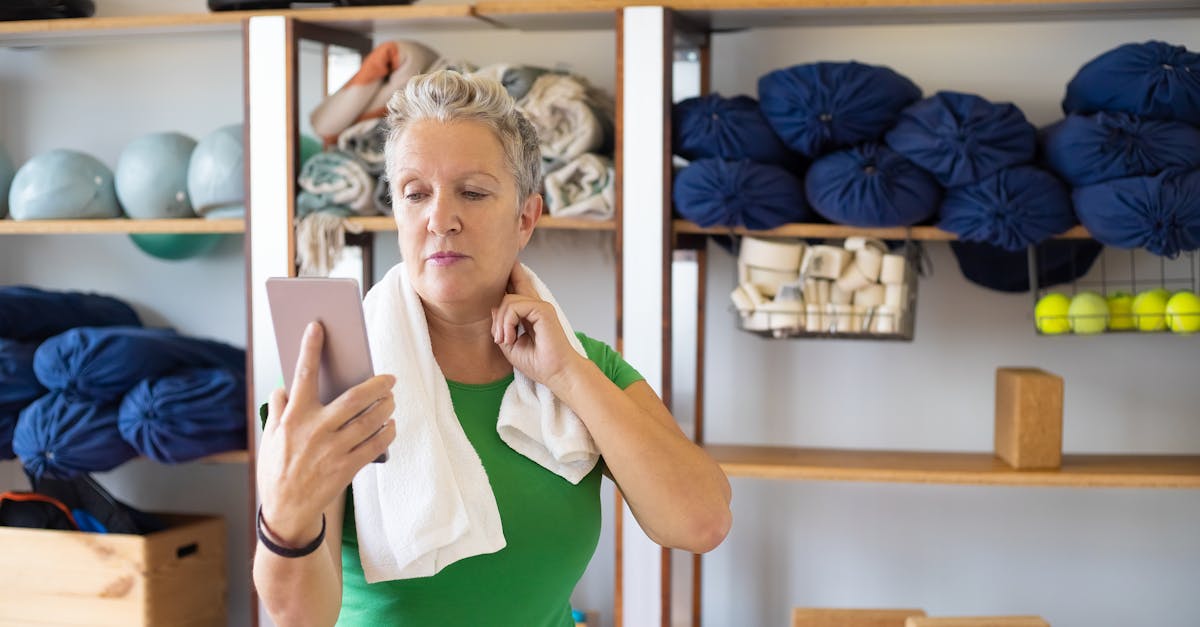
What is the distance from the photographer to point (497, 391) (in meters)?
1.42

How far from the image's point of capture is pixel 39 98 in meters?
3.16

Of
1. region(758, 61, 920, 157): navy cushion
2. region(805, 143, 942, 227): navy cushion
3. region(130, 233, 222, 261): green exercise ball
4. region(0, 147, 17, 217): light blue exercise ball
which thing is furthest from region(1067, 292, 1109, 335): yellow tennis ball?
region(0, 147, 17, 217): light blue exercise ball

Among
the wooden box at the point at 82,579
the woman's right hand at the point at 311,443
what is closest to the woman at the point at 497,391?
the woman's right hand at the point at 311,443

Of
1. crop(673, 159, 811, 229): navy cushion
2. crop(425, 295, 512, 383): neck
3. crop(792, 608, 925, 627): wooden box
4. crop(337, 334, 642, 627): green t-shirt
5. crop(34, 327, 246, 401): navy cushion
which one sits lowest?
crop(792, 608, 925, 627): wooden box

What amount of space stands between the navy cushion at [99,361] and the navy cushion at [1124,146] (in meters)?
1.90

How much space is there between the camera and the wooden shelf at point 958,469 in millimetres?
2359

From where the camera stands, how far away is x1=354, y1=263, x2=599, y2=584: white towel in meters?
1.27

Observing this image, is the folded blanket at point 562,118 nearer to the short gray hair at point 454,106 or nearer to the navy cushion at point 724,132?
the navy cushion at point 724,132

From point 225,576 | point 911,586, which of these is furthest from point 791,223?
point 225,576

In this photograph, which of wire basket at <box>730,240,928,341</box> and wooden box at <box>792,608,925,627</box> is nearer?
wire basket at <box>730,240,928,341</box>

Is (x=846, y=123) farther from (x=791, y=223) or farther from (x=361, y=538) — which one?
(x=361, y=538)

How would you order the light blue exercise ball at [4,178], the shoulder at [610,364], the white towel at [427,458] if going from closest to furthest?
1. the white towel at [427,458]
2. the shoulder at [610,364]
3. the light blue exercise ball at [4,178]

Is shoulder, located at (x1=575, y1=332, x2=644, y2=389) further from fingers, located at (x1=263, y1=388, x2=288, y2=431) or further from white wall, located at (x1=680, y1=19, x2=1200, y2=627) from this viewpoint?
white wall, located at (x1=680, y1=19, x2=1200, y2=627)

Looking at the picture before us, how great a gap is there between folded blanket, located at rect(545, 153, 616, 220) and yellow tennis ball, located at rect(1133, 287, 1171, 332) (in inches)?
40.9
